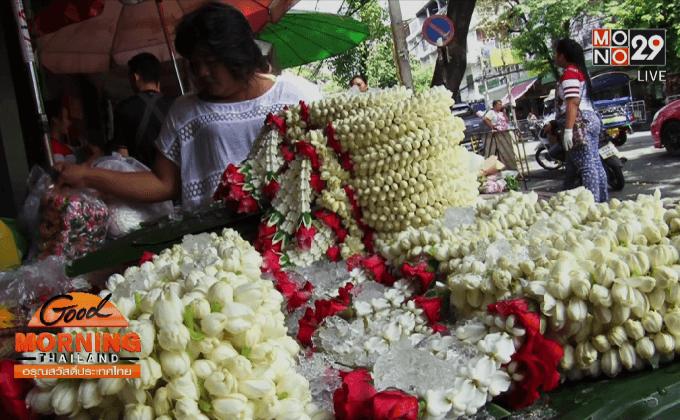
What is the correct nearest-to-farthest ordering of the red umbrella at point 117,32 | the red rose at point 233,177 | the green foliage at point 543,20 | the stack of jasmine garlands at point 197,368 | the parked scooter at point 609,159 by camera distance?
the stack of jasmine garlands at point 197,368, the red rose at point 233,177, the red umbrella at point 117,32, the parked scooter at point 609,159, the green foliage at point 543,20

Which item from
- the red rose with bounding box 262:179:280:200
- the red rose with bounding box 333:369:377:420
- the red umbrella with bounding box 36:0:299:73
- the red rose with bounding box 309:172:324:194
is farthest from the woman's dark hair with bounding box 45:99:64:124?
the red rose with bounding box 333:369:377:420

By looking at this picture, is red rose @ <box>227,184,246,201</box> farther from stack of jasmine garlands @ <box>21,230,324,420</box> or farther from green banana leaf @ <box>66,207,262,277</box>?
stack of jasmine garlands @ <box>21,230,324,420</box>

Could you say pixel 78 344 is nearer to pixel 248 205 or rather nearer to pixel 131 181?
pixel 248 205

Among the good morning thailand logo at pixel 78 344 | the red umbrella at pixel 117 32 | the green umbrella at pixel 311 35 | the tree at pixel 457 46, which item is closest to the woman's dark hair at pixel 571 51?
the tree at pixel 457 46

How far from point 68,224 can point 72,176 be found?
155 mm

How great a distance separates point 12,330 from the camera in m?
0.88

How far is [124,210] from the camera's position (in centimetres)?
175

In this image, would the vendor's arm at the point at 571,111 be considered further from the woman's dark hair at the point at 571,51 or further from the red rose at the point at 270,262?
the red rose at the point at 270,262

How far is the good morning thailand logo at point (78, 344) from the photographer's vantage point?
0.61 meters

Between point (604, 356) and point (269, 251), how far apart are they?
0.79 m

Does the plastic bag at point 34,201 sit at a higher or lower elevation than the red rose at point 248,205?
higher

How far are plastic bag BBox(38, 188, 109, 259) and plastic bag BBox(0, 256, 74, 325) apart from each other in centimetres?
16

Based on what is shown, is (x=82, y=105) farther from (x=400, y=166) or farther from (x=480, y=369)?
(x=480, y=369)

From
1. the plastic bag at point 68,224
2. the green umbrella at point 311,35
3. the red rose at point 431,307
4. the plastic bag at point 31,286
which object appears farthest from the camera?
the green umbrella at point 311,35
